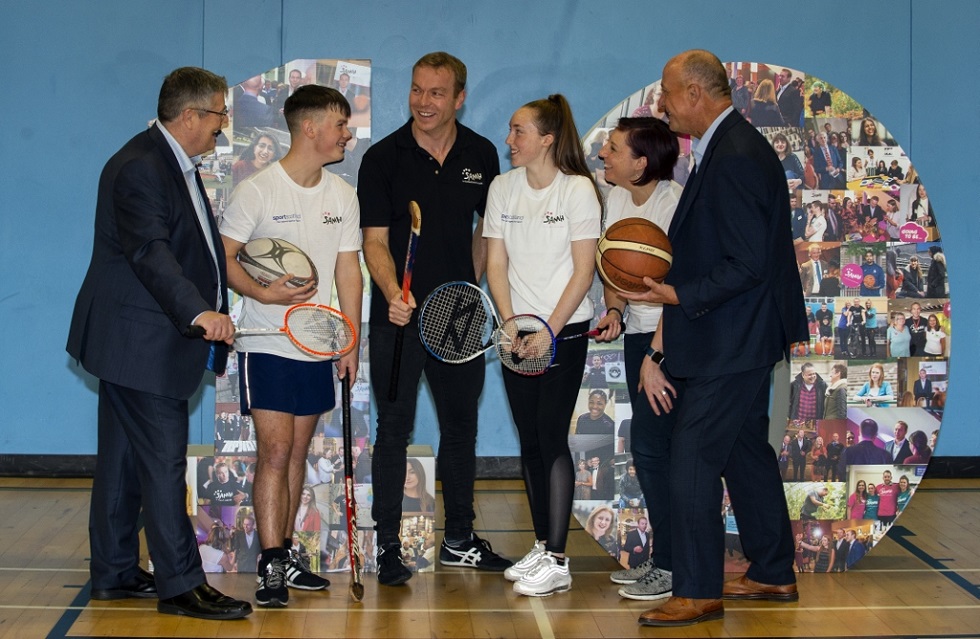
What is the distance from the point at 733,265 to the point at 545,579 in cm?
158

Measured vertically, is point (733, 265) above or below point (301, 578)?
above

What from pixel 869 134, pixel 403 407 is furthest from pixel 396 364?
pixel 869 134

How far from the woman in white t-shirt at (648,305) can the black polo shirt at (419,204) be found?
68 centimetres

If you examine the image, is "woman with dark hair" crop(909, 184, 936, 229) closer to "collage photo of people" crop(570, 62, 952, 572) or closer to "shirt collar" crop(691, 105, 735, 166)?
"collage photo of people" crop(570, 62, 952, 572)

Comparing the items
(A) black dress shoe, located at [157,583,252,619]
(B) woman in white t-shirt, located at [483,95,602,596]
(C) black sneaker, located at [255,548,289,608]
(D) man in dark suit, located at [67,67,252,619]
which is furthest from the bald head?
(A) black dress shoe, located at [157,583,252,619]

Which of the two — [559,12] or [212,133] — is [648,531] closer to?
[212,133]

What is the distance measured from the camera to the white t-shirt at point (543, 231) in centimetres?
466

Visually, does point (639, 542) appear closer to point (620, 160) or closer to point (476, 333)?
point (476, 333)

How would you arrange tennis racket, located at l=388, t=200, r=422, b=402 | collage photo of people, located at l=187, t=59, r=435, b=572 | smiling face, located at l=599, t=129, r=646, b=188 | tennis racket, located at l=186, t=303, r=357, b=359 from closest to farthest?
tennis racket, located at l=186, t=303, r=357, b=359, tennis racket, located at l=388, t=200, r=422, b=402, smiling face, located at l=599, t=129, r=646, b=188, collage photo of people, located at l=187, t=59, r=435, b=572

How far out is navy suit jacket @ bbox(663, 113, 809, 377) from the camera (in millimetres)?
4176

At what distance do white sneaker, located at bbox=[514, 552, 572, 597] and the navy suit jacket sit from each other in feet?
3.45

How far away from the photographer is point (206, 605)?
4.34 meters

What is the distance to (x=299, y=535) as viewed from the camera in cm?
509

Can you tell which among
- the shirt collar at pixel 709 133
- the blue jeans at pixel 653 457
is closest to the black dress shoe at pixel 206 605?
the blue jeans at pixel 653 457
